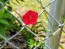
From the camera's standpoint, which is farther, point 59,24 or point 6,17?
point 6,17

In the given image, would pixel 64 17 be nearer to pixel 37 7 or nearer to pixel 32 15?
pixel 32 15

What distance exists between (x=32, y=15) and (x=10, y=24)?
1011 mm

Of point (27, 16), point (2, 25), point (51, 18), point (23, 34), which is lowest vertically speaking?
point (27, 16)

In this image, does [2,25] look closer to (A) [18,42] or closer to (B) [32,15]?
(A) [18,42]

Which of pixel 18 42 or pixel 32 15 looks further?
pixel 18 42

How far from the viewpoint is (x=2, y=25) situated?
1.93 m

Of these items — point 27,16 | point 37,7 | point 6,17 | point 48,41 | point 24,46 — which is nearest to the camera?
point 27,16

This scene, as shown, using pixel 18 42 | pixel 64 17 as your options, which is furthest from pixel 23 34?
pixel 64 17

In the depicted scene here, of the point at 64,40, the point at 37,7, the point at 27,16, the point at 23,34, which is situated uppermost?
the point at 37,7

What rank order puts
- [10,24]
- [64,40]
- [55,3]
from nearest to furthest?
[55,3] < [10,24] < [64,40]

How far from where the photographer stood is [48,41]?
1.49 metres

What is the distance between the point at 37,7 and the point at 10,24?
5.51 ft

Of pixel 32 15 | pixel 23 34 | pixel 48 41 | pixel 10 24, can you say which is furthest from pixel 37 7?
pixel 32 15

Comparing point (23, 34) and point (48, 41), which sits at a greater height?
point (23, 34)
